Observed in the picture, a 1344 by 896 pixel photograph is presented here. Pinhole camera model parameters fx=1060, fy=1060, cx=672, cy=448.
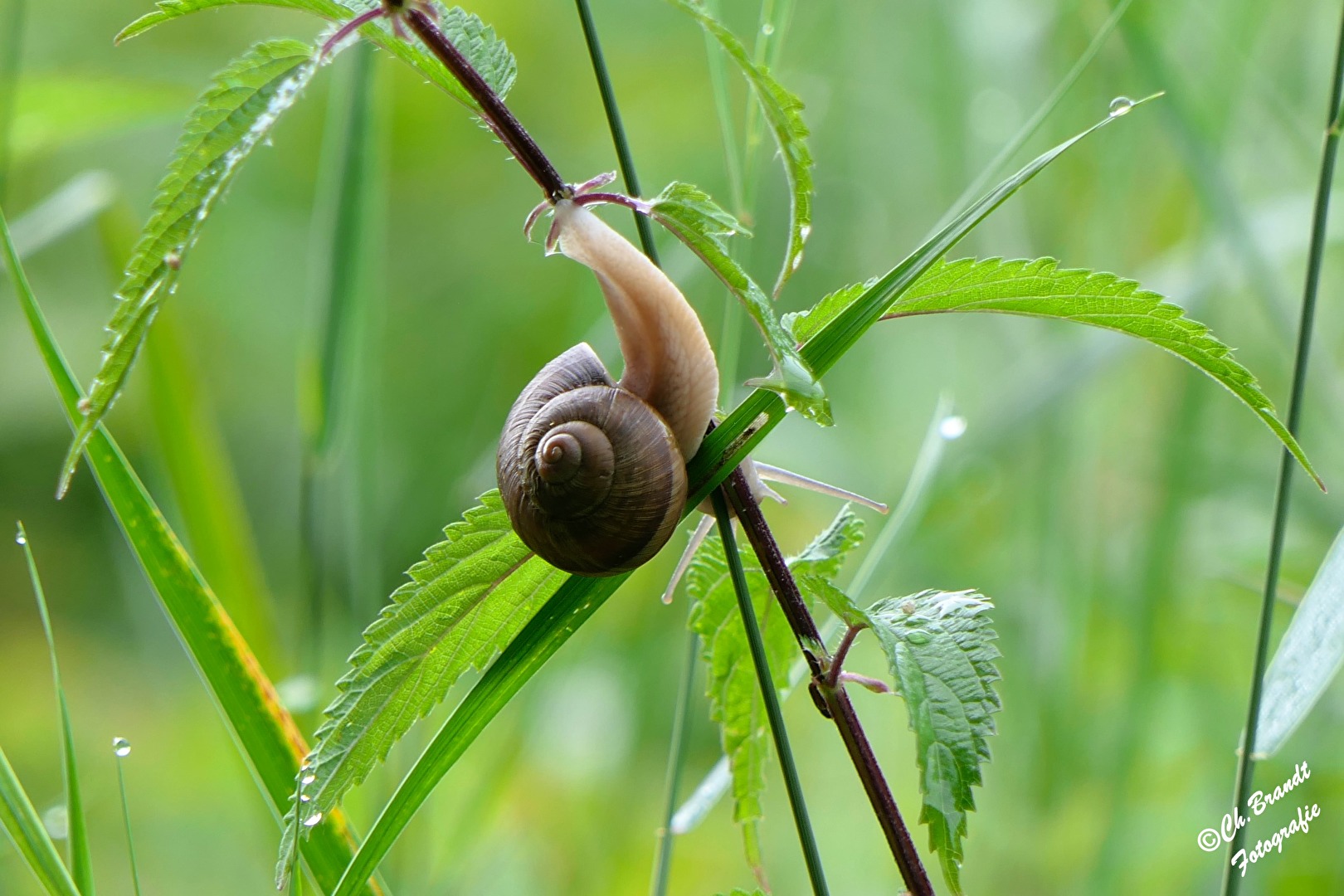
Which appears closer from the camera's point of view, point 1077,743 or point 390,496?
point 1077,743

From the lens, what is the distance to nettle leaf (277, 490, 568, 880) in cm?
40

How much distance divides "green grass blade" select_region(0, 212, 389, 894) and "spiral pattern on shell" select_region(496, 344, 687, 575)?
152mm

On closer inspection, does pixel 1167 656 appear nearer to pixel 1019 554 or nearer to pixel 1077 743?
pixel 1077 743

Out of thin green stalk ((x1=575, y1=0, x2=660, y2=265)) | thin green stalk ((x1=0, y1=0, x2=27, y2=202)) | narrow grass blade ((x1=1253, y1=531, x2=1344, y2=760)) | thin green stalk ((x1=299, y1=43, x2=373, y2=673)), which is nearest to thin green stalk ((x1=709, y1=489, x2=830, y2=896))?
thin green stalk ((x1=575, y1=0, x2=660, y2=265))

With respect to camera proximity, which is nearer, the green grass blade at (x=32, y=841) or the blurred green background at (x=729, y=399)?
the green grass blade at (x=32, y=841)

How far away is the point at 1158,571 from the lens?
0.95 meters

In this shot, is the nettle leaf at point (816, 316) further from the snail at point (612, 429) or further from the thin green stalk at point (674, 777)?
the thin green stalk at point (674, 777)

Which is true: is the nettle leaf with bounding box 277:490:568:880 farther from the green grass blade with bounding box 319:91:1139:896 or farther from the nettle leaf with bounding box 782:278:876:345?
the nettle leaf with bounding box 782:278:876:345

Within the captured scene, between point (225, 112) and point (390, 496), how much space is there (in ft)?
5.23

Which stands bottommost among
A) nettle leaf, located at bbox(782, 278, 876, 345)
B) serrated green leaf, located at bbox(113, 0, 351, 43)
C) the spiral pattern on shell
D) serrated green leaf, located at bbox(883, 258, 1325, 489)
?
the spiral pattern on shell

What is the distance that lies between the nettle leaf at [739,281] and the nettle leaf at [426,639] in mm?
144

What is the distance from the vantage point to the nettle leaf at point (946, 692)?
37 cm

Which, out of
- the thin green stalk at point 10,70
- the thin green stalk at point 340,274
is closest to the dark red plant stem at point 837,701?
the thin green stalk at point 340,274

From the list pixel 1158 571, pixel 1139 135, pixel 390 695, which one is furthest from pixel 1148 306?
pixel 1139 135
